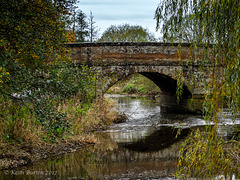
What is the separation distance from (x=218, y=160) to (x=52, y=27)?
417 centimetres

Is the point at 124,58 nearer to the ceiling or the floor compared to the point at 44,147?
nearer to the ceiling

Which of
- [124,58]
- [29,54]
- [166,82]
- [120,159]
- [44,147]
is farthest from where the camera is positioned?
[166,82]

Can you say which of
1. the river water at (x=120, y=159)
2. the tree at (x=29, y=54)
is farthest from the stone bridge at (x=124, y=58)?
the tree at (x=29, y=54)

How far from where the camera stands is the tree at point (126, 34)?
99.8 ft

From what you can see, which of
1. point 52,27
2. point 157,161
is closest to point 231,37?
point 52,27

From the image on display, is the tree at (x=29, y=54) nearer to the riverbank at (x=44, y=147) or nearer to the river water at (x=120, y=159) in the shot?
the riverbank at (x=44, y=147)

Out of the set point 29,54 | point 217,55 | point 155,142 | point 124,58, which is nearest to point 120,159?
point 155,142

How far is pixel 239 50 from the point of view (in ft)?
8.60

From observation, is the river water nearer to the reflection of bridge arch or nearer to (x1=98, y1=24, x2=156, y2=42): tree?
the reflection of bridge arch

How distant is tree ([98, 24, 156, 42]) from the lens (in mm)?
30406

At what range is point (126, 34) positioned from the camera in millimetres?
30562

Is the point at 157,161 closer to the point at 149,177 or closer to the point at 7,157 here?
the point at 149,177

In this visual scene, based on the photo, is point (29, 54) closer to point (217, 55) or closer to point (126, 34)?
point (217, 55)

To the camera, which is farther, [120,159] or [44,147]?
[44,147]
